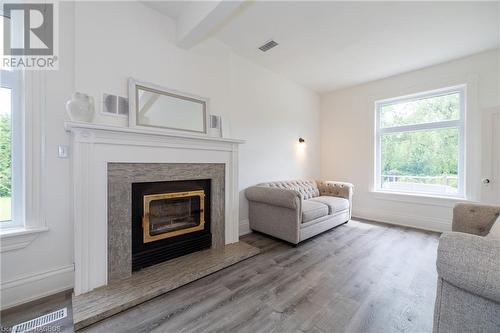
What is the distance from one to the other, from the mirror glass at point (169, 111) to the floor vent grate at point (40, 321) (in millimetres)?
1717

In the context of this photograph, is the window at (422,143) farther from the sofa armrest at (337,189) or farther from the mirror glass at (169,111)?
the mirror glass at (169,111)

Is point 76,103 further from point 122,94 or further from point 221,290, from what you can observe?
point 221,290

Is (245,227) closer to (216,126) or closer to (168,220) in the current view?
(168,220)

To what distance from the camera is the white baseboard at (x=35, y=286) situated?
64.2 inches

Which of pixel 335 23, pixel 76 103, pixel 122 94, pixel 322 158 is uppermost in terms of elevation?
pixel 335 23

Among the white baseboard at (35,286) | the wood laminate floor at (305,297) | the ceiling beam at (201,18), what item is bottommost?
the wood laminate floor at (305,297)

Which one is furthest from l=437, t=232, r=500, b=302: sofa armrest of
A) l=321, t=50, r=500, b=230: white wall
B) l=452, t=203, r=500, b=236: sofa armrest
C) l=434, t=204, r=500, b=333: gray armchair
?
l=321, t=50, r=500, b=230: white wall

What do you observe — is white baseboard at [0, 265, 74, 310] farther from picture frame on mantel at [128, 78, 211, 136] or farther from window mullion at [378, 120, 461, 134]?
window mullion at [378, 120, 461, 134]

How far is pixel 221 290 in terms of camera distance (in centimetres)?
185

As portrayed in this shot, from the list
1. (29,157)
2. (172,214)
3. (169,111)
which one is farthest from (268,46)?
(29,157)

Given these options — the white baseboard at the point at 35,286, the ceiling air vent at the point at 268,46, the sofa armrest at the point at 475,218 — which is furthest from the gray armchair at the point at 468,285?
the ceiling air vent at the point at 268,46

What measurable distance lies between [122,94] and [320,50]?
2762 millimetres

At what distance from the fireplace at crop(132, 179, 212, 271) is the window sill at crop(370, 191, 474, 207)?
3483 mm

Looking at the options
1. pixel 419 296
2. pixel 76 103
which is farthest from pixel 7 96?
pixel 419 296
